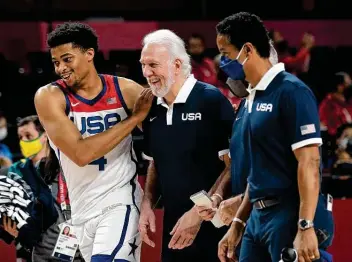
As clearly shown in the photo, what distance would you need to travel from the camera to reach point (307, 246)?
3.95 metres

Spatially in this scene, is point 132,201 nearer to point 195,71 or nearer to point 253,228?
point 253,228

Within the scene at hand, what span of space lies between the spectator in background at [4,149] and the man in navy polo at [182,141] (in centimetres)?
444

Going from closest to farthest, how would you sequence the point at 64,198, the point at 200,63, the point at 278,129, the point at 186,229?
1. the point at 278,129
2. the point at 186,229
3. the point at 64,198
4. the point at 200,63

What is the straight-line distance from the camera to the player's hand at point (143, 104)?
5047mm

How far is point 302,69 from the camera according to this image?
12.4 m

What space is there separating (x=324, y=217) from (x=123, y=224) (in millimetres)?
1410

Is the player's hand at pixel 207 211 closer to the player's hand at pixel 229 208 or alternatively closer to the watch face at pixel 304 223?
the player's hand at pixel 229 208

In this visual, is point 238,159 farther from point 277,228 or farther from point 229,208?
point 277,228

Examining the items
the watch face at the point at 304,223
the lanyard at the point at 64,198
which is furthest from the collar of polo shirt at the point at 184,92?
the lanyard at the point at 64,198

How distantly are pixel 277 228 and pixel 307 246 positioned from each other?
268 mm

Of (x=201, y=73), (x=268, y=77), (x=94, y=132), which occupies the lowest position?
(x=94, y=132)

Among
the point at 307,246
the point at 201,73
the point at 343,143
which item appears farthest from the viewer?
the point at 201,73

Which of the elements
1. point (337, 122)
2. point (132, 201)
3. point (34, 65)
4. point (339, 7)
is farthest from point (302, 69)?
point (132, 201)

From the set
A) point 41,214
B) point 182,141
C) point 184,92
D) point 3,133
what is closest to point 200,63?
point 3,133
